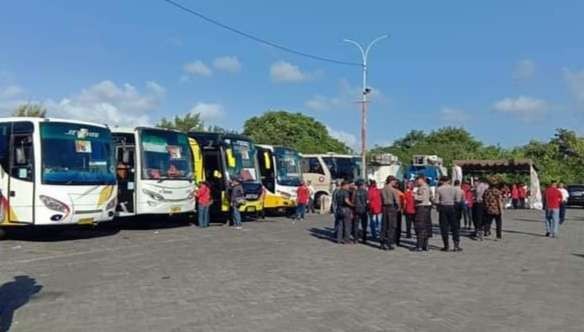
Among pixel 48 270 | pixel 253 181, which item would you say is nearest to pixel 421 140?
pixel 253 181

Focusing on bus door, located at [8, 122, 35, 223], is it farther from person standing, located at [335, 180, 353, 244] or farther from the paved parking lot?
person standing, located at [335, 180, 353, 244]

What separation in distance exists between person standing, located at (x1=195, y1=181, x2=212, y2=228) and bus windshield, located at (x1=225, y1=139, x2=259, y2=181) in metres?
1.59

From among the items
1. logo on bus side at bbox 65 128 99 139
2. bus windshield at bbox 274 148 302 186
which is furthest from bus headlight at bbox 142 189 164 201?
bus windshield at bbox 274 148 302 186

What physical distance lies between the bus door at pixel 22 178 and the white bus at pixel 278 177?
12790mm

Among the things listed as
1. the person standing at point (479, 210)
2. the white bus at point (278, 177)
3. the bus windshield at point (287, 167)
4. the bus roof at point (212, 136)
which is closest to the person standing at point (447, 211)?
the person standing at point (479, 210)

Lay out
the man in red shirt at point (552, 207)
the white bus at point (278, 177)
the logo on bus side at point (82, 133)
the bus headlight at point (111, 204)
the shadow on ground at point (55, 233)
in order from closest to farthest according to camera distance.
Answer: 1. the logo on bus side at point (82, 133)
2. the bus headlight at point (111, 204)
3. the shadow on ground at point (55, 233)
4. the man in red shirt at point (552, 207)
5. the white bus at point (278, 177)

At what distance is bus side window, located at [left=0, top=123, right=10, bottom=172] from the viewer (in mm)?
17172

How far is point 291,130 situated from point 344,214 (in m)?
62.7

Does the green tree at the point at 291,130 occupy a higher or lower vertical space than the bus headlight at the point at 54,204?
higher

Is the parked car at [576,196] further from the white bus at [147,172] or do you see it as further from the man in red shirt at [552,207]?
the white bus at [147,172]

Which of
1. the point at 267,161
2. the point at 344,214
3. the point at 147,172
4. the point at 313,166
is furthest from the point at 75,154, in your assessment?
the point at 313,166

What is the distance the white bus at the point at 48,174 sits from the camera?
16.8 meters

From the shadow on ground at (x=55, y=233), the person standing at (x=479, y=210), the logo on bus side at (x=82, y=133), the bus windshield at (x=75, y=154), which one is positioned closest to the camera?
the bus windshield at (x=75, y=154)

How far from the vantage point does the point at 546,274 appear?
42.0 ft
